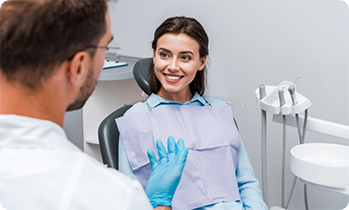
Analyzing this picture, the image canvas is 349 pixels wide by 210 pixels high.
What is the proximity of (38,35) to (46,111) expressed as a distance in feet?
0.48

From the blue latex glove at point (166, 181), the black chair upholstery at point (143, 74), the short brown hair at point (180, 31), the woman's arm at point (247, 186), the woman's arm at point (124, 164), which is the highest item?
the short brown hair at point (180, 31)

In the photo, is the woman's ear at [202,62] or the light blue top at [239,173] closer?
the light blue top at [239,173]

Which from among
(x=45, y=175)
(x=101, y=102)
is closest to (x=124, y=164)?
(x=45, y=175)

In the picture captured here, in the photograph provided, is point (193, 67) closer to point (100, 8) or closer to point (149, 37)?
point (100, 8)

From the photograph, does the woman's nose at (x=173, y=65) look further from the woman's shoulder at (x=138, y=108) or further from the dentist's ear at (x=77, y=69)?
the dentist's ear at (x=77, y=69)

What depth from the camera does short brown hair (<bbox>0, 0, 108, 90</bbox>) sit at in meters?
0.56

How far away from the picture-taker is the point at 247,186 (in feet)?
4.16

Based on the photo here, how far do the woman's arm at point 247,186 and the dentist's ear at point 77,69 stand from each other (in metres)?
0.86

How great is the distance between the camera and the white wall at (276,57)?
A: 5.28ft

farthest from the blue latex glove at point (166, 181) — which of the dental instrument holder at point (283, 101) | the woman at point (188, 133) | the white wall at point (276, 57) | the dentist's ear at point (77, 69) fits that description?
the white wall at point (276, 57)

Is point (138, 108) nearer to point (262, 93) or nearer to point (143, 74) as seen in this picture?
point (143, 74)

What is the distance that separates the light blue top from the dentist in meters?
0.61

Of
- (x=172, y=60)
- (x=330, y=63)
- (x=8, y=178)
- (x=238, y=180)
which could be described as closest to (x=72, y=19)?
(x=8, y=178)

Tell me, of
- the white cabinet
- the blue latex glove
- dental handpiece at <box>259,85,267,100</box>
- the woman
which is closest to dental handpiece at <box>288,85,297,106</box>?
dental handpiece at <box>259,85,267,100</box>
